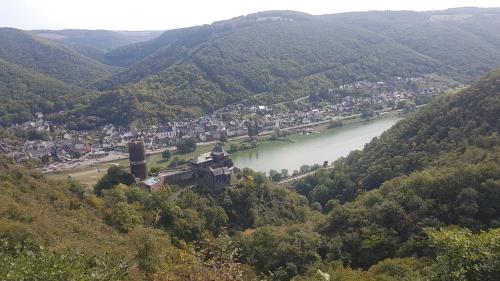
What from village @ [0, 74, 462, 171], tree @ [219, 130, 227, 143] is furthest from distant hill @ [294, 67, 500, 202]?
village @ [0, 74, 462, 171]

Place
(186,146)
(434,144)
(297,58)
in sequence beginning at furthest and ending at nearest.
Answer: (297,58)
(186,146)
(434,144)

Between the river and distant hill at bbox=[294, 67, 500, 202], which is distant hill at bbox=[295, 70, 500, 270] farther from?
the river

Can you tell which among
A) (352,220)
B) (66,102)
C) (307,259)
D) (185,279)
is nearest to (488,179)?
(352,220)

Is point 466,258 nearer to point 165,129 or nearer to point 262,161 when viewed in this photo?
point 262,161

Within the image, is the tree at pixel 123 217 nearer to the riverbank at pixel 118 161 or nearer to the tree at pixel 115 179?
the tree at pixel 115 179

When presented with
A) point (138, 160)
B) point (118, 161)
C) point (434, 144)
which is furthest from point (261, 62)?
point (138, 160)

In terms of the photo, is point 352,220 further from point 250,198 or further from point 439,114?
point 439,114

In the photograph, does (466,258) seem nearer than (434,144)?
Yes
